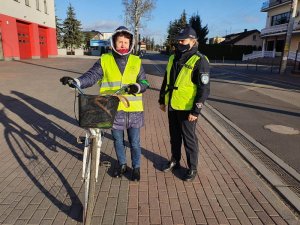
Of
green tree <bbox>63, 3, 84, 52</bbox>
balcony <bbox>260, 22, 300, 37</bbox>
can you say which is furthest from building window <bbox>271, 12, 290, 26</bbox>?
green tree <bbox>63, 3, 84, 52</bbox>

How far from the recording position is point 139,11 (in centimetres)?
4125

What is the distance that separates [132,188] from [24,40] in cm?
3151

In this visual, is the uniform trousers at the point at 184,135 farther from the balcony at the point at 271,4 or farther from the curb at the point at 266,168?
the balcony at the point at 271,4

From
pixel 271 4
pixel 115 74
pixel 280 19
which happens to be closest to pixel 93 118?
pixel 115 74

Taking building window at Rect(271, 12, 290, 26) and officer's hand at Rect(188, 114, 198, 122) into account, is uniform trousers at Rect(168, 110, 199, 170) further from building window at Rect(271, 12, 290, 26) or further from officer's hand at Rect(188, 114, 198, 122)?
building window at Rect(271, 12, 290, 26)

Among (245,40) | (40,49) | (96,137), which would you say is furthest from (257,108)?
(245,40)

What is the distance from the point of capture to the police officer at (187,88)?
11.8 feet

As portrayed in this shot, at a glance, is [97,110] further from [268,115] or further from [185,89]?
[268,115]

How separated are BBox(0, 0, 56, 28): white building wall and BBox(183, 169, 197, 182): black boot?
27.1 metres

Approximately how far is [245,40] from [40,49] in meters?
46.3

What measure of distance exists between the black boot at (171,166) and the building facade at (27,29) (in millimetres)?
26040

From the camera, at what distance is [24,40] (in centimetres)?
3111

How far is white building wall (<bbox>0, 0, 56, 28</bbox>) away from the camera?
26.9 m

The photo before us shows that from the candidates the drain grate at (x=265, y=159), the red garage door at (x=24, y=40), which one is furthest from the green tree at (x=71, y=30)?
the drain grate at (x=265, y=159)
